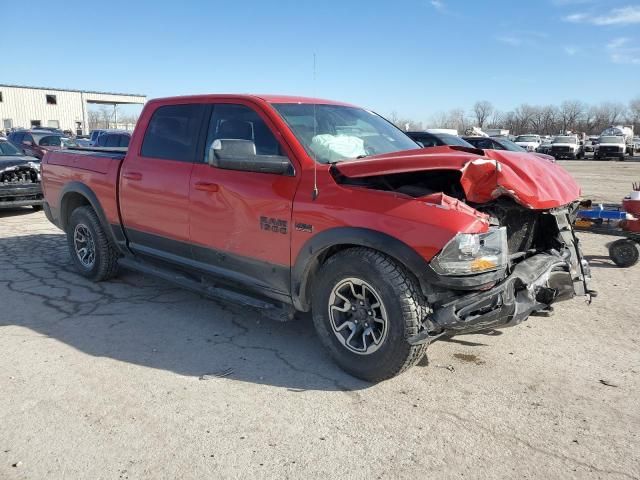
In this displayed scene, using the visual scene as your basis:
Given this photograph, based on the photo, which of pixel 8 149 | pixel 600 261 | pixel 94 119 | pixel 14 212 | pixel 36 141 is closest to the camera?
pixel 600 261

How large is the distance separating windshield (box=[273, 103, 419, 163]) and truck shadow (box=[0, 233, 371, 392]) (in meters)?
1.55

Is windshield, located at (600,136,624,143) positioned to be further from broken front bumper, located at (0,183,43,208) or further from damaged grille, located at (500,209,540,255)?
damaged grille, located at (500,209,540,255)

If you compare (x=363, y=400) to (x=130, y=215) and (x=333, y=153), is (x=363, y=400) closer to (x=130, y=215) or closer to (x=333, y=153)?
(x=333, y=153)

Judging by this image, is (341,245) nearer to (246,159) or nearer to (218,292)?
(246,159)

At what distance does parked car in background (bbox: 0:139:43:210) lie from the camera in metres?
9.99

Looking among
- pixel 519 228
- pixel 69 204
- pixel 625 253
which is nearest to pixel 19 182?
pixel 69 204

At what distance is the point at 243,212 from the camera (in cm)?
395

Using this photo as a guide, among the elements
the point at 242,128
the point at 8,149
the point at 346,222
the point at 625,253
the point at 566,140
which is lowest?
the point at 625,253

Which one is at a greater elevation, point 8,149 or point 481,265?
point 8,149

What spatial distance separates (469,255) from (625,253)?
4.61 meters

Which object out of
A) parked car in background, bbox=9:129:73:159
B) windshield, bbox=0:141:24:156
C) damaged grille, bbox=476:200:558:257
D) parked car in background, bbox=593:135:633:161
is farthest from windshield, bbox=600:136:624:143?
damaged grille, bbox=476:200:558:257

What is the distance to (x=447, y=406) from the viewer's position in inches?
125

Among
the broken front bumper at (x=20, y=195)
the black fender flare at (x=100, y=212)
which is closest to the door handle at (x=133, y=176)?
the black fender flare at (x=100, y=212)

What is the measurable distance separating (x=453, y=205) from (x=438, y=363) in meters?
1.31
